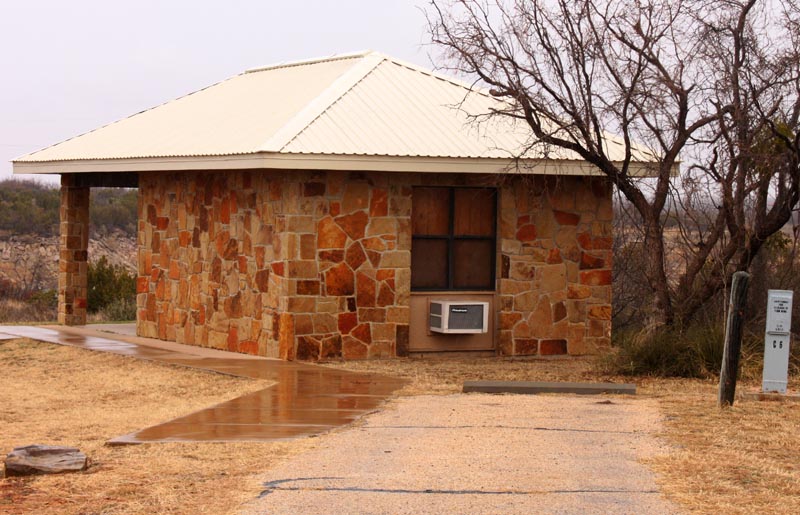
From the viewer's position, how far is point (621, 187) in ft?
48.1

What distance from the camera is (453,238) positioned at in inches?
626

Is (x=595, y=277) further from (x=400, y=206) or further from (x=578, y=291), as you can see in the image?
(x=400, y=206)

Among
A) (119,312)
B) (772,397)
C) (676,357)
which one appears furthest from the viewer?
(119,312)

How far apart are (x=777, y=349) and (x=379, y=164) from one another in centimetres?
533

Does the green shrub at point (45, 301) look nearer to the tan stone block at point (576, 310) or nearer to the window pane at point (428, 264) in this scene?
the window pane at point (428, 264)

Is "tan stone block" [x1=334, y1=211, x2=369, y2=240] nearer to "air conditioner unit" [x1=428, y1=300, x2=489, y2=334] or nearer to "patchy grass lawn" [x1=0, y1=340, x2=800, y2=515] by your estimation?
"air conditioner unit" [x1=428, y1=300, x2=489, y2=334]

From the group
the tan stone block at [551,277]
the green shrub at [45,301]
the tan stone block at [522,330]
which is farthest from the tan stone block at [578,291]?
the green shrub at [45,301]

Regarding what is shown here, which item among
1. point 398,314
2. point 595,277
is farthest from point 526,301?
point 398,314

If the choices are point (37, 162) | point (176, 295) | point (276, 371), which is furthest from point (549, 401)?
point (37, 162)

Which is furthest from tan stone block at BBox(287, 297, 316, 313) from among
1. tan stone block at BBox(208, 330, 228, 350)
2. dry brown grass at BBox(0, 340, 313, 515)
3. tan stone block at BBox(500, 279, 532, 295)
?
tan stone block at BBox(500, 279, 532, 295)

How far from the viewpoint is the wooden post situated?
10.8 m

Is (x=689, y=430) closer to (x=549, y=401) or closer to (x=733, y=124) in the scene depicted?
(x=549, y=401)

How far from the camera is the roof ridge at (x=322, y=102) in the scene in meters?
14.6

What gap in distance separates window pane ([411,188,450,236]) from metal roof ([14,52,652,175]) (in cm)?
70
